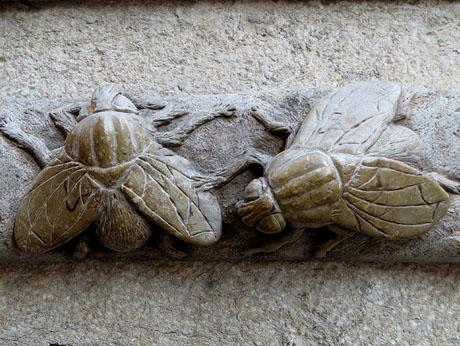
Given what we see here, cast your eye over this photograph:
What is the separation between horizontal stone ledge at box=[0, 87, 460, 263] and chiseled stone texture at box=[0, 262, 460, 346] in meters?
0.04

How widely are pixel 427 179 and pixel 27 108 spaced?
91 centimetres

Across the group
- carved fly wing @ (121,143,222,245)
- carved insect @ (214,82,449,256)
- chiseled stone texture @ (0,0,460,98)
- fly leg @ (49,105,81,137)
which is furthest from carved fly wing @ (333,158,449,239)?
fly leg @ (49,105,81,137)

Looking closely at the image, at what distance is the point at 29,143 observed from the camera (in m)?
1.08

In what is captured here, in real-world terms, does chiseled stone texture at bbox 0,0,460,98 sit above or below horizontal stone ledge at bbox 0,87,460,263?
above

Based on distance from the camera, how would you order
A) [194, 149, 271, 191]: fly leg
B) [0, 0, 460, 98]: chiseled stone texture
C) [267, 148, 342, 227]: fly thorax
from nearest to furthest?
[267, 148, 342, 227]: fly thorax
[194, 149, 271, 191]: fly leg
[0, 0, 460, 98]: chiseled stone texture

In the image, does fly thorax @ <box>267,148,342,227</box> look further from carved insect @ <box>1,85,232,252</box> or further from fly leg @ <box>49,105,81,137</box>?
fly leg @ <box>49,105,81,137</box>

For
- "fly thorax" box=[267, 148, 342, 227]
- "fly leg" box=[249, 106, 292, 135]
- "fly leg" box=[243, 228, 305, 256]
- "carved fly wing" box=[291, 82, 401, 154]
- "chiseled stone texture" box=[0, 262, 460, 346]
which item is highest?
"carved fly wing" box=[291, 82, 401, 154]

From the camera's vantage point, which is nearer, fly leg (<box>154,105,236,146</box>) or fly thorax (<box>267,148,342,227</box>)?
fly thorax (<box>267,148,342,227</box>)

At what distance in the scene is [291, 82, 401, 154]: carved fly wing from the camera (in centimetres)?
93

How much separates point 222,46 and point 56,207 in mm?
611

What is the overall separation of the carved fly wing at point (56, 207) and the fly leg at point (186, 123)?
0.61 ft

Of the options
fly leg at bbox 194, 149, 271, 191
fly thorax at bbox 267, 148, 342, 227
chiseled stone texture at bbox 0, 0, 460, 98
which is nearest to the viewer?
fly thorax at bbox 267, 148, 342, 227

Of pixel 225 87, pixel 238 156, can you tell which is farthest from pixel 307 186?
pixel 225 87

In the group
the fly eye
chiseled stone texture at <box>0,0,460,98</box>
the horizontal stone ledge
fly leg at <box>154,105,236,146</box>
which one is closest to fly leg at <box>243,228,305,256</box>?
the horizontal stone ledge
